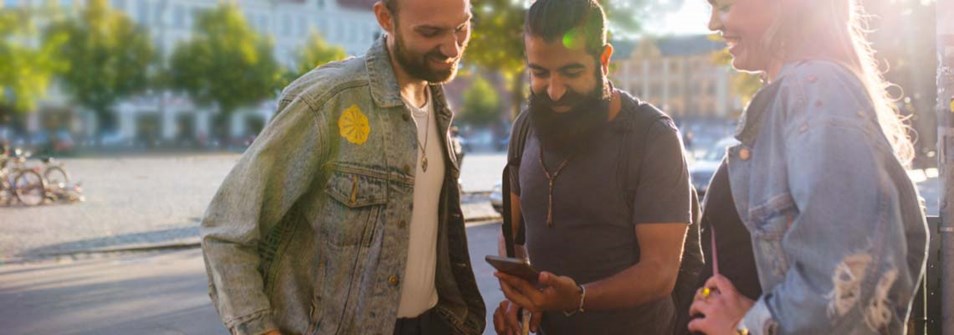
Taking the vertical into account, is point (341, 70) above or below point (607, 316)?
above

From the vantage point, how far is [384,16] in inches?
A: 104

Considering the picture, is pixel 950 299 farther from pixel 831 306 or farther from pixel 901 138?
pixel 831 306

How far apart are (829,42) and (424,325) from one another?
1.39 meters

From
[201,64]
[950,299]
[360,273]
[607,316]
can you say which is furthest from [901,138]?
[201,64]

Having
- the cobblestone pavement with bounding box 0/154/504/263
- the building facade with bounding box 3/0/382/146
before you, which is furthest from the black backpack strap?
the building facade with bounding box 3/0/382/146

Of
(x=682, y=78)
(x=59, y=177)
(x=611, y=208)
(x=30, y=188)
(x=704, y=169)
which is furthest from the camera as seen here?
(x=682, y=78)

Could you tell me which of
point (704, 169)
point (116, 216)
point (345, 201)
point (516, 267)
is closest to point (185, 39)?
point (116, 216)

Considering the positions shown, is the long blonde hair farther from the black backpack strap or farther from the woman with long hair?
the black backpack strap

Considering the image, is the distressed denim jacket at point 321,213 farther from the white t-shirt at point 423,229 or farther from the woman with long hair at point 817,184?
the woman with long hair at point 817,184

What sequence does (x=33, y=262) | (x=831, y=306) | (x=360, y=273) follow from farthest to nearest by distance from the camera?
(x=33, y=262) < (x=360, y=273) < (x=831, y=306)

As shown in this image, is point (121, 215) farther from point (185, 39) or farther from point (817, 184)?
point (185, 39)

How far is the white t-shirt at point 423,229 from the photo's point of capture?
265cm

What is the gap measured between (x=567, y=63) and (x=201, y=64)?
6195 cm

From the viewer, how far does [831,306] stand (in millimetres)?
1598
